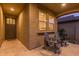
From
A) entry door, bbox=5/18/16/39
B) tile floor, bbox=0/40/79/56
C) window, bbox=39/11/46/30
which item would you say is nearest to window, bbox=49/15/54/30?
window, bbox=39/11/46/30

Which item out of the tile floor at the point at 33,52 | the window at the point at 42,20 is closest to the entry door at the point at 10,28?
the tile floor at the point at 33,52

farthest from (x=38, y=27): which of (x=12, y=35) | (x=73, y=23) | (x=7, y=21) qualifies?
(x=7, y=21)

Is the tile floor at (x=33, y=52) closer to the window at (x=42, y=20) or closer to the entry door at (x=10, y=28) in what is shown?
the window at (x=42, y=20)

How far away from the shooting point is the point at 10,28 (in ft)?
16.8

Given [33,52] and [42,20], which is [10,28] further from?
[33,52]

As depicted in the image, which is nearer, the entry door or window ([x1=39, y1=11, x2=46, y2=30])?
window ([x1=39, y1=11, x2=46, y2=30])

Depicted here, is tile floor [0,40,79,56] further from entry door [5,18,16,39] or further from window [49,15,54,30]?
entry door [5,18,16,39]

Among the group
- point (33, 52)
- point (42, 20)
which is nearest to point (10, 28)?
point (42, 20)

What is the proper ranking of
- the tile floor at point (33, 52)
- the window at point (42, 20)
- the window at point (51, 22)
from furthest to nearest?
the window at point (51, 22)
the window at point (42, 20)
the tile floor at point (33, 52)

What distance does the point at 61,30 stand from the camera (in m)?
4.44

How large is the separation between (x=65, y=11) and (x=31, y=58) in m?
2.28

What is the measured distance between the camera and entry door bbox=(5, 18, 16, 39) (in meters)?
4.88

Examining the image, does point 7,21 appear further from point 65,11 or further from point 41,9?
point 65,11

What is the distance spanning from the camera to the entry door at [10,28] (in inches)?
192
